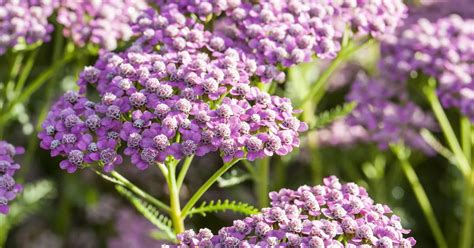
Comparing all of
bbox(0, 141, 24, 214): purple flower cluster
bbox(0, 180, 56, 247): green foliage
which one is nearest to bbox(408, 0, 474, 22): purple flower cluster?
bbox(0, 180, 56, 247): green foliage

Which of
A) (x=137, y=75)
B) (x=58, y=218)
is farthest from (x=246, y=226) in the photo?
(x=58, y=218)

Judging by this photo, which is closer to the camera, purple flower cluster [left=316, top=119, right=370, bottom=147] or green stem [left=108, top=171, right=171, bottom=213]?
green stem [left=108, top=171, right=171, bottom=213]

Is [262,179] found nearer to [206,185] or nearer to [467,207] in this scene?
[206,185]

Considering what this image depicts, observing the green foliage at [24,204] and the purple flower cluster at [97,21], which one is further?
the green foliage at [24,204]

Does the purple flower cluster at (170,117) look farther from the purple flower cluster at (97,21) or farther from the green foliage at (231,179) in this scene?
the purple flower cluster at (97,21)

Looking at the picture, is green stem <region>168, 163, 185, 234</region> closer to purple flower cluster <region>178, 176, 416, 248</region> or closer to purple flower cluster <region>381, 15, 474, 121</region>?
purple flower cluster <region>178, 176, 416, 248</region>

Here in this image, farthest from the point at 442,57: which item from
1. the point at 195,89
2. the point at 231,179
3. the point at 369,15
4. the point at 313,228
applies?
the point at 313,228

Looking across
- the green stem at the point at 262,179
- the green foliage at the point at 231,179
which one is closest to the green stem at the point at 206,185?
the green foliage at the point at 231,179
